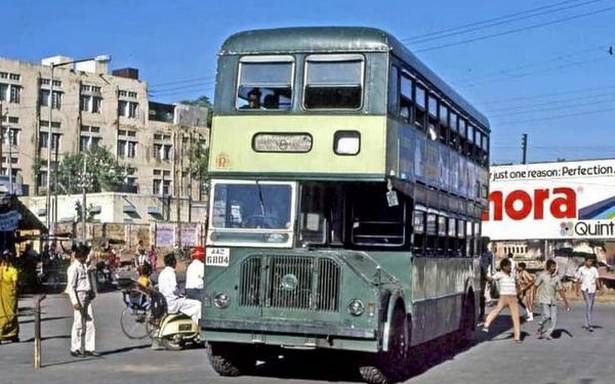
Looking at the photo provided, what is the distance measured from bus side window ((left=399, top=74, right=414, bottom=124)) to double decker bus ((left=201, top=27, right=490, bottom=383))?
0.11 ft

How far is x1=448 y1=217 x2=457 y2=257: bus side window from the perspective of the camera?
1819cm

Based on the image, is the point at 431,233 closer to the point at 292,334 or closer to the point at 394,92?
the point at 394,92

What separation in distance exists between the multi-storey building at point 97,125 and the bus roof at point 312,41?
80.6 metres

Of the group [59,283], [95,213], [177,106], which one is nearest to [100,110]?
[177,106]

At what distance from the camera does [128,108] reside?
113 meters

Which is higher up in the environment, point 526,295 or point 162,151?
point 162,151

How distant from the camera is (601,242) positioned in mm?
49250

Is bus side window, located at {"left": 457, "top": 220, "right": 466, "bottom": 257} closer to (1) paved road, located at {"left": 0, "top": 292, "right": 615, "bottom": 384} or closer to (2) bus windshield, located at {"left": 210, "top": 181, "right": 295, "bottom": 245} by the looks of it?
(1) paved road, located at {"left": 0, "top": 292, "right": 615, "bottom": 384}

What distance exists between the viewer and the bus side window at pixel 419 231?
1491cm

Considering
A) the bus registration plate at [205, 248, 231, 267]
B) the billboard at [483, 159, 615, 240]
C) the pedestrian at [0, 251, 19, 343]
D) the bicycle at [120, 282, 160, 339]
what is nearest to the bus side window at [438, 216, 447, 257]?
the bus registration plate at [205, 248, 231, 267]

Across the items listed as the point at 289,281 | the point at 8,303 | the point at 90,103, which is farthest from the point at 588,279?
the point at 90,103

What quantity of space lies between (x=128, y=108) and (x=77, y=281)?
9867 cm

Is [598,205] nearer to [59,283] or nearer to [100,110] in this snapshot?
[59,283]

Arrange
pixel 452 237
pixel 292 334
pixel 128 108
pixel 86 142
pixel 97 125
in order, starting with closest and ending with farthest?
pixel 292 334 → pixel 452 237 → pixel 86 142 → pixel 97 125 → pixel 128 108
